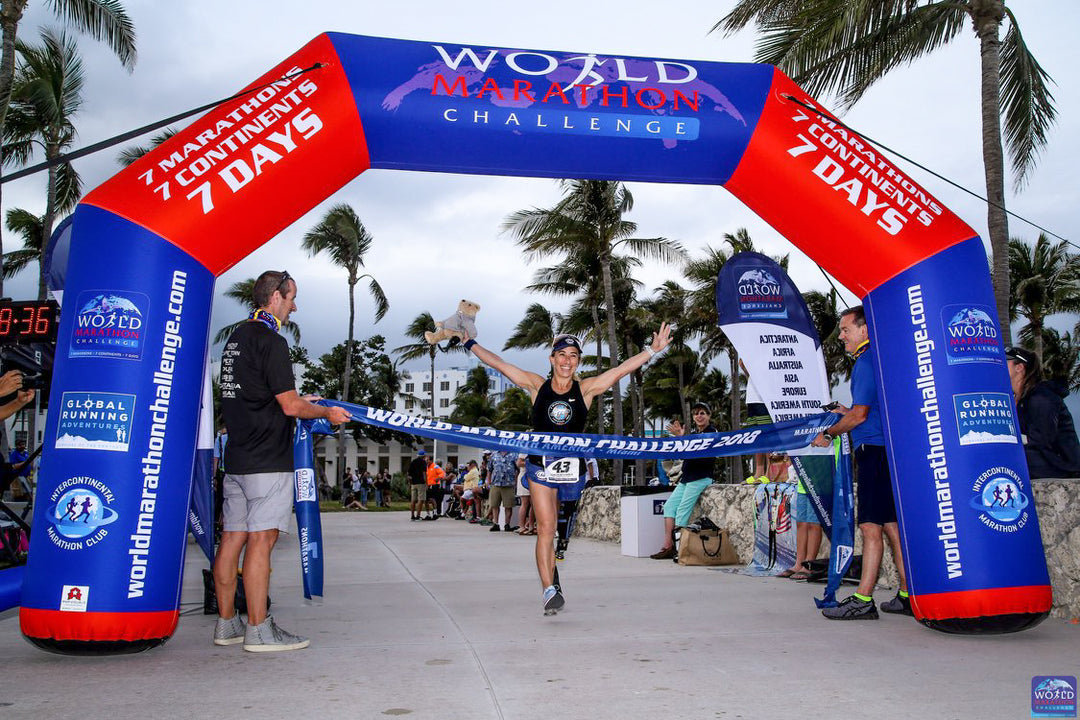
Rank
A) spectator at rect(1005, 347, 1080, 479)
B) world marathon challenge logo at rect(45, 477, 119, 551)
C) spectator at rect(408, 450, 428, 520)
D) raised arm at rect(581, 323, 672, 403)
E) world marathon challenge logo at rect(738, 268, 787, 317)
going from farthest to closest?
spectator at rect(408, 450, 428, 520)
world marathon challenge logo at rect(738, 268, 787, 317)
raised arm at rect(581, 323, 672, 403)
spectator at rect(1005, 347, 1080, 479)
world marathon challenge logo at rect(45, 477, 119, 551)

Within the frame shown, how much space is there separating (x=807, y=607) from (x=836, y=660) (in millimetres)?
1831

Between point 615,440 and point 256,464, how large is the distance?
7.66ft

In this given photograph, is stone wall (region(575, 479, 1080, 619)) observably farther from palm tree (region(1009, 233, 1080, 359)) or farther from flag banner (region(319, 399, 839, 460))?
palm tree (region(1009, 233, 1080, 359))

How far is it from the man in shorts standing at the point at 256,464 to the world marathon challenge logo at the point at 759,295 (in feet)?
12.9

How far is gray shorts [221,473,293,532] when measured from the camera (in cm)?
465

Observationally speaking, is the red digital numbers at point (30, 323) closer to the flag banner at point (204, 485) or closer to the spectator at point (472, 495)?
the flag banner at point (204, 485)

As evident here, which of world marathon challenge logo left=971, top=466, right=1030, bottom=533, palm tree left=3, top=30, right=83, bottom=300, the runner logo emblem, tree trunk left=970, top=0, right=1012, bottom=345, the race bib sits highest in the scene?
palm tree left=3, top=30, right=83, bottom=300

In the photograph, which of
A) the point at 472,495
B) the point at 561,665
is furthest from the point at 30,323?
the point at 472,495

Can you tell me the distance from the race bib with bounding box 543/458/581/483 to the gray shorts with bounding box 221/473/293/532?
1.77 m

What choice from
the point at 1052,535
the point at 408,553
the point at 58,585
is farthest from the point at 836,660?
the point at 408,553

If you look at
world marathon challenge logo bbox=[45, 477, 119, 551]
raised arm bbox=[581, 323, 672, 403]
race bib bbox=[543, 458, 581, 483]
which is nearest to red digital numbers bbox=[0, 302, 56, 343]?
world marathon challenge logo bbox=[45, 477, 119, 551]

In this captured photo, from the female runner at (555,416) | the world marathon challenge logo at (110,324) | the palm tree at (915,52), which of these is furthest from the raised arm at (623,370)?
the palm tree at (915,52)

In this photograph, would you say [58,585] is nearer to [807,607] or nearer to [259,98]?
[259,98]

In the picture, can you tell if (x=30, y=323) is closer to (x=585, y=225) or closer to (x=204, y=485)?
(x=204, y=485)
